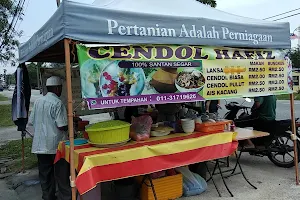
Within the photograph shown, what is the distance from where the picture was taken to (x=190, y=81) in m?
3.46

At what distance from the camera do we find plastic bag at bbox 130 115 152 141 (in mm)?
3565

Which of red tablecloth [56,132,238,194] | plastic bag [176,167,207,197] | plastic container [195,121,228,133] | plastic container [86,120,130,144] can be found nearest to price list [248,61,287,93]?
plastic container [195,121,228,133]

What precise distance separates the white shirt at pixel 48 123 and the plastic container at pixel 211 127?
1.78 metres

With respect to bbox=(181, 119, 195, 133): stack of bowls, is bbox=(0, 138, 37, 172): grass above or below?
below

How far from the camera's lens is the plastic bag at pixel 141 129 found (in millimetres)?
3565

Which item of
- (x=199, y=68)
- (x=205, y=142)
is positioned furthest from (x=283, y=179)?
(x=199, y=68)

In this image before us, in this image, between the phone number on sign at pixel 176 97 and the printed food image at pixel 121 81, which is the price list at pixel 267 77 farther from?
the printed food image at pixel 121 81

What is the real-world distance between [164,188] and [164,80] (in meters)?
1.47

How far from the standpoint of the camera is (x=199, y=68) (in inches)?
139

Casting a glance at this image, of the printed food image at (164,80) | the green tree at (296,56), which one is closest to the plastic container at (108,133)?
the printed food image at (164,80)

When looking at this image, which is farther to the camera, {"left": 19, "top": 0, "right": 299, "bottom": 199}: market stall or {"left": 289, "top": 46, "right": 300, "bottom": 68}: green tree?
{"left": 289, "top": 46, "right": 300, "bottom": 68}: green tree

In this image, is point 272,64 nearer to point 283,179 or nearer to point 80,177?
point 283,179

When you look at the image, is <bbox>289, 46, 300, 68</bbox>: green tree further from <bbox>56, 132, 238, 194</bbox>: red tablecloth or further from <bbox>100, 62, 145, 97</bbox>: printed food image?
<bbox>100, 62, 145, 97</bbox>: printed food image

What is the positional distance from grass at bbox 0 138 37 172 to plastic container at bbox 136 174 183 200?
3.05 m
